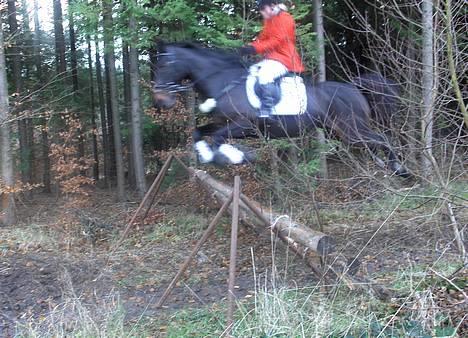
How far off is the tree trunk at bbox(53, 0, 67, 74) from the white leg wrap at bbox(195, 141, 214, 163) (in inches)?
580

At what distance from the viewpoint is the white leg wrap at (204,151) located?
20.1ft

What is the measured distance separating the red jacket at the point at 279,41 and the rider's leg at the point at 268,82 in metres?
0.08

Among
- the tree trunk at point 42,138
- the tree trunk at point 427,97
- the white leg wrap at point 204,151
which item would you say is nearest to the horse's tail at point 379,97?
the tree trunk at point 427,97

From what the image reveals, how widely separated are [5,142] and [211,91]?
724 cm

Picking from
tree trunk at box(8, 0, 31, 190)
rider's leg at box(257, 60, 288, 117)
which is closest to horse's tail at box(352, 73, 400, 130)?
rider's leg at box(257, 60, 288, 117)

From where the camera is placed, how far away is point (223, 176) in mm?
11273

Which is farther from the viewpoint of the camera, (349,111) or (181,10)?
(181,10)

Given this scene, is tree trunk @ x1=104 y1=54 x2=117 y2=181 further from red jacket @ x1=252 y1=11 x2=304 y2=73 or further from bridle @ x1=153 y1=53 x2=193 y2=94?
red jacket @ x1=252 y1=11 x2=304 y2=73

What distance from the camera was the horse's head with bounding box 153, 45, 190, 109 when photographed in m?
6.03

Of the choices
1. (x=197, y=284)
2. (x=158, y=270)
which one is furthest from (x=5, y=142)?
(x=197, y=284)

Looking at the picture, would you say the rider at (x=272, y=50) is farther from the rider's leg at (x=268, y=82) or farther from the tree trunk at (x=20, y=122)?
the tree trunk at (x=20, y=122)

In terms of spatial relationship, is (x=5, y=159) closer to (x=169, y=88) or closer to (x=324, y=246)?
(x=169, y=88)

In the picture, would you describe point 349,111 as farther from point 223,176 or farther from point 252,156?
point 223,176

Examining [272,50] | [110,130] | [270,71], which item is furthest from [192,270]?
[110,130]
